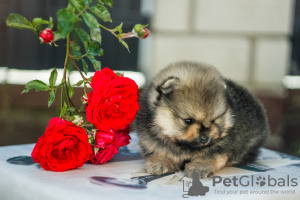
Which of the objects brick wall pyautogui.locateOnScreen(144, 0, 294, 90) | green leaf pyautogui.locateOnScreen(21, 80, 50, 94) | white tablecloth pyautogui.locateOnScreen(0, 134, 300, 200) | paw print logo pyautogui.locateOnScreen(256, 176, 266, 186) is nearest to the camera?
white tablecloth pyautogui.locateOnScreen(0, 134, 300, 200)

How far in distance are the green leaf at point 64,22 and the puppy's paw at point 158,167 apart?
550mm

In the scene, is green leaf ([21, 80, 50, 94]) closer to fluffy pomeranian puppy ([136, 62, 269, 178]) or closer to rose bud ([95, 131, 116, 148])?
rose bud ([95, 131, 116, 148])

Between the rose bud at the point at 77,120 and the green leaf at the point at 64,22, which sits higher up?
the green leaf at the point at 64,22

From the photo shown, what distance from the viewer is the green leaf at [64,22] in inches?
53.2

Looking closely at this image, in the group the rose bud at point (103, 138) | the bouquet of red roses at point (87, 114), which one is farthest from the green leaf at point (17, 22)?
the rose bud at point (103, 138)

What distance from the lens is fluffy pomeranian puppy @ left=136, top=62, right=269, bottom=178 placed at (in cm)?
147

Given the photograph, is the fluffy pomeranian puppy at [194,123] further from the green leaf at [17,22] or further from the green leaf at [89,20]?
the green leaf at [17,22]

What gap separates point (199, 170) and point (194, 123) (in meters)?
0.17

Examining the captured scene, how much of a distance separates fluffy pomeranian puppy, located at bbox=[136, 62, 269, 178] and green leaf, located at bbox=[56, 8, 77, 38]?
0.39 m

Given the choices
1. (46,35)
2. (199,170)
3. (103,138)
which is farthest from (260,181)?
A: (46,35)

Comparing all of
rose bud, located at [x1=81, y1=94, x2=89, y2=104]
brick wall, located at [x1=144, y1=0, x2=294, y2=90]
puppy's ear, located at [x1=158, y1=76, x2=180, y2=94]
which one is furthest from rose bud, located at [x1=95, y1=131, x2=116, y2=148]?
brick wall, located at [x1=144, y1=0, x2=294, y2=90]

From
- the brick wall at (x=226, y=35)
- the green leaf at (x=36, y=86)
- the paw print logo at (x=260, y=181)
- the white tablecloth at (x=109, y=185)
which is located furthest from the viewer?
the brick wall at (x=226, y=35)

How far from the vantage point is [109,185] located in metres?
1.35

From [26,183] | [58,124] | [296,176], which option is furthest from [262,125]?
[26,183]
